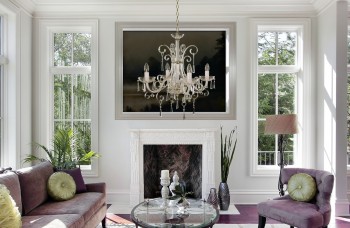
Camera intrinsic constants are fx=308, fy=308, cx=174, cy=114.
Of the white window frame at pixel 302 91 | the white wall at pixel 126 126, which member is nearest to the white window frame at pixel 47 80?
the white wall at pixel 126 126

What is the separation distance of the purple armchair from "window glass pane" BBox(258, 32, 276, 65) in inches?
90.5

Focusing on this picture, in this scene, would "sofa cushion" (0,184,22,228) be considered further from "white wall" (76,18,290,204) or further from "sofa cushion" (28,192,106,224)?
"white wall" (76,18,290,204)

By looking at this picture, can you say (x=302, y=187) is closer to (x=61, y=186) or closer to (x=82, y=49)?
(x=61, y=186)

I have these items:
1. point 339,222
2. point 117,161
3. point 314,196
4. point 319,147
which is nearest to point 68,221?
point 117,161

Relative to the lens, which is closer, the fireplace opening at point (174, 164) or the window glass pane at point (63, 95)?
the fireplace opening at point (174, 164)

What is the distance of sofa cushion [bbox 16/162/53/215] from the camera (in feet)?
11.1

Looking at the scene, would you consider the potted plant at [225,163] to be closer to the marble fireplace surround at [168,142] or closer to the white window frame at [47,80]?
the marble fireplace surround at [168,142]

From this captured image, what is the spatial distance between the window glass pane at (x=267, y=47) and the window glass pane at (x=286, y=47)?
108mm

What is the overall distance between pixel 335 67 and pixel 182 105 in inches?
97.7

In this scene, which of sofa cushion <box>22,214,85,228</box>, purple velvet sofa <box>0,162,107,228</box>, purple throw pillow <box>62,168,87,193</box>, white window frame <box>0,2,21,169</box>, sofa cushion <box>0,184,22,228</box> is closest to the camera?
sofa cushion <box>0,184,22,228</box>

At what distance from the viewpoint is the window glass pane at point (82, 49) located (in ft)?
18.1

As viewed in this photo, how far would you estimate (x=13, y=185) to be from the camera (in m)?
3.16

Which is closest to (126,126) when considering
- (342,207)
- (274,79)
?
(274,79)

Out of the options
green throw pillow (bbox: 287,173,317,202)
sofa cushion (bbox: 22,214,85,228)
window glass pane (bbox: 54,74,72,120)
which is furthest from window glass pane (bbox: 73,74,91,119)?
green throw pillow (bbox: 287,173,317,202)
